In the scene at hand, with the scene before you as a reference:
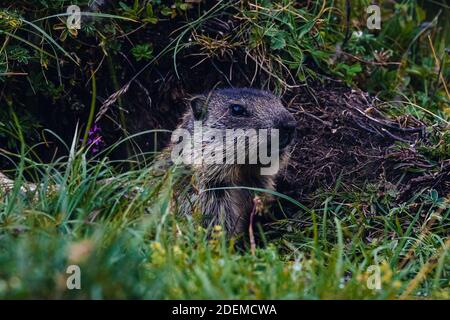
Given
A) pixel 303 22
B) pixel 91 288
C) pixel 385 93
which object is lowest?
pixel 91 288

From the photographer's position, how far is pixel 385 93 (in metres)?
6.83

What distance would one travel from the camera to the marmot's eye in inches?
217

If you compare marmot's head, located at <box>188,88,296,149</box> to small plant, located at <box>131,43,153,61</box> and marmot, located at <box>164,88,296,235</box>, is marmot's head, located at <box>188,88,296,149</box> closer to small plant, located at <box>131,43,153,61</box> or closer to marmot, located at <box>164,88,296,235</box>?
marmot, located at <box>164,88,296,235</box>

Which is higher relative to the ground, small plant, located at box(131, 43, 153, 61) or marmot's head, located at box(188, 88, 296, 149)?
small plant, located at box(131, 43, 153, 61)

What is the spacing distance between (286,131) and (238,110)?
0.41 meters

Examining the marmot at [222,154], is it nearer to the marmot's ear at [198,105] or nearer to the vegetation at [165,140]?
the marmot's ear at [198,105]

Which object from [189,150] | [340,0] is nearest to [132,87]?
[189,150]

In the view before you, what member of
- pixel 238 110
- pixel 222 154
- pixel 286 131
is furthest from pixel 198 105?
pixel 286 131

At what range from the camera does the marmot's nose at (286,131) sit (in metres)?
5.29

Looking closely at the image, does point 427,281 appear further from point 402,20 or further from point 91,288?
point 402,20

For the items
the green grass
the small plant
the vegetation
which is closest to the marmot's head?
the vegetation

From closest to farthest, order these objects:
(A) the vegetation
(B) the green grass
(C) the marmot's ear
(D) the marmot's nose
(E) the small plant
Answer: (B) the green grass, (A) the vegetation, (D) the marmot's nose, (C) the marmot's ear, (E) the small plant

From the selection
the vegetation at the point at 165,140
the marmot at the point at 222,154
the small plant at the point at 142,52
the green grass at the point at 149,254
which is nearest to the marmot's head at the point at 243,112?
the marmot at the point at 222,154

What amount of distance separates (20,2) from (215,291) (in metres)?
3.35
